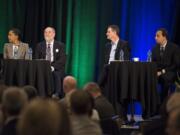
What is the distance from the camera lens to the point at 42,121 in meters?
1.82

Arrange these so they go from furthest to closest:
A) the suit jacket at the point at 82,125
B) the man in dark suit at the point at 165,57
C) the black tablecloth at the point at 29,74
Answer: the man in dark suit at the point at 165,57 → the black tablecloth at the point at 29,74 → the suit jacket at the point at 82,125

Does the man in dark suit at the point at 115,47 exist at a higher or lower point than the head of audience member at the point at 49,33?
lower

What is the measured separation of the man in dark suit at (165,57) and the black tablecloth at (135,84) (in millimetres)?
655

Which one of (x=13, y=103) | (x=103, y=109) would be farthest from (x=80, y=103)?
(x=103, y=109)

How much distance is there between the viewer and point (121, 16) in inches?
383

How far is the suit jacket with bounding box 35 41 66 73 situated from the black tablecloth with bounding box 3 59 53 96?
1.89 feet

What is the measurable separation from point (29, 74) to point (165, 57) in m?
2.31

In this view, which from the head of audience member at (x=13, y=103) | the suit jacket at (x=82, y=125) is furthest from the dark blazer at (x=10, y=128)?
the suit jacket at (x=82, y=125)

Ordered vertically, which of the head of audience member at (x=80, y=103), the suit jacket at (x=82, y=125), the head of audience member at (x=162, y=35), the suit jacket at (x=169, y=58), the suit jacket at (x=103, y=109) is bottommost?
the suit jacket at (x=103, y=109)

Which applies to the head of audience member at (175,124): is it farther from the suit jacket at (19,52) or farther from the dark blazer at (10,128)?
the suit jacket at (19,52)

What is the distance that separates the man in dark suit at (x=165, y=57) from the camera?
315 inches

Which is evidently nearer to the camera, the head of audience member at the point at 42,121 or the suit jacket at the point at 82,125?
the head of audience member at the point at 42,121

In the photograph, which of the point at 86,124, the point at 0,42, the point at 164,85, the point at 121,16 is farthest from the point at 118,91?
the point at 86,124

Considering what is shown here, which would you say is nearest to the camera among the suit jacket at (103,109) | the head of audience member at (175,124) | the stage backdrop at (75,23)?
the head of audience member at (175,124)
